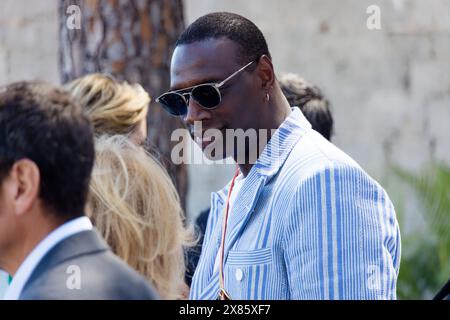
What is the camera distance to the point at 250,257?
2686mm

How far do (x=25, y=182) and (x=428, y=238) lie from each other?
5520 mm

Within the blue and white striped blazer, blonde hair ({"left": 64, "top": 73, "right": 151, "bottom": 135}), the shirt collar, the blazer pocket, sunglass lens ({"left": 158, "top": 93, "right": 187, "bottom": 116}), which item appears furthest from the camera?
blonde hair ({"left": 64, "top": 73, "right": 151, "bottom": 135})

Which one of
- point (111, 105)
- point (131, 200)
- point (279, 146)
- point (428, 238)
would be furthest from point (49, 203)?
point (428, 238)

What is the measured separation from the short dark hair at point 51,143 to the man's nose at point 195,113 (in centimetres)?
79

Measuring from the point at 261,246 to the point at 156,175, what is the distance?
78 centimetres

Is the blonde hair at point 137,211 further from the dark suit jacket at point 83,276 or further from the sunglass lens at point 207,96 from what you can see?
the dark suit jacket at point 83,276

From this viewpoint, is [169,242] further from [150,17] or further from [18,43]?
[18,43]

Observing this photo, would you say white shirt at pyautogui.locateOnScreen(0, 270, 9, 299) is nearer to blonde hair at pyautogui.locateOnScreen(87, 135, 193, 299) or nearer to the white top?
blonde hair at pyautogui.locateOnScreen(87, 135, 193, 299)

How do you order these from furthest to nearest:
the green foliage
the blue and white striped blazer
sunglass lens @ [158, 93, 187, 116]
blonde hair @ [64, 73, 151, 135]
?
1. the green foliage
2. blonde hair @ [64, 73, 151, 135]
3. sunglass lens @ [158, 93, 187, 116]
4. the blue and white striped blazer

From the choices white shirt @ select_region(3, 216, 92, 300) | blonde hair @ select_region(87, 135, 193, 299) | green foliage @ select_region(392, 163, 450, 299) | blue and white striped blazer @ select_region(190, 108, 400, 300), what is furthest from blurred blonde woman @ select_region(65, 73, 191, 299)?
green foliage @ select_region(392, 163, 450, 299)

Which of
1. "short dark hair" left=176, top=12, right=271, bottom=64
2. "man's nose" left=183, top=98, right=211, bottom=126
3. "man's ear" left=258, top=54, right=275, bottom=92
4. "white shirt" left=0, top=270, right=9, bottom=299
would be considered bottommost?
"white shirt" left=0, top=270, right=9, bottom=299

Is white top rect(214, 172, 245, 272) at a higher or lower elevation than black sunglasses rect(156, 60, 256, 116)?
lower

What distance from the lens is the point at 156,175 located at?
335cm

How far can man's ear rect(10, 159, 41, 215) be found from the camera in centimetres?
211
